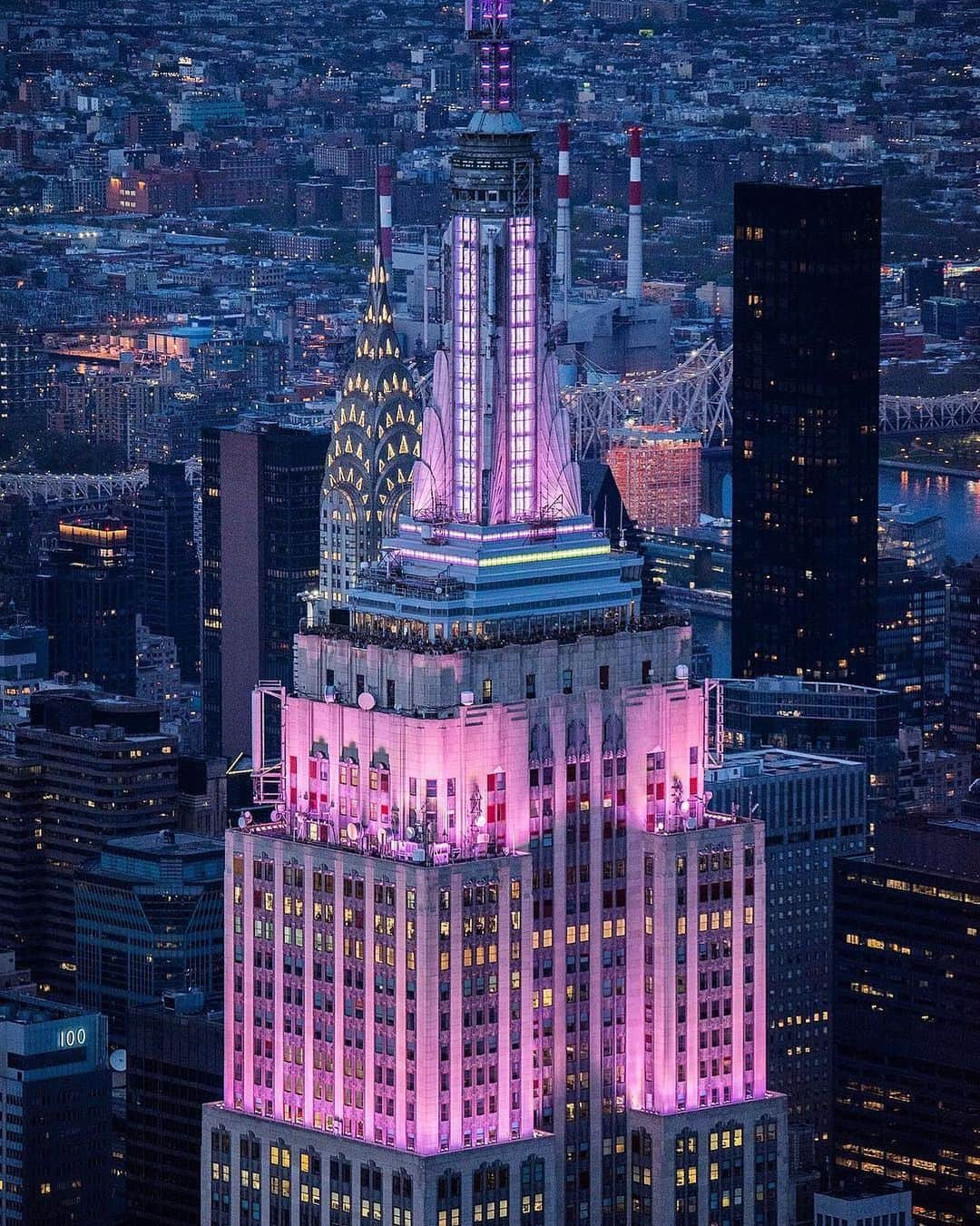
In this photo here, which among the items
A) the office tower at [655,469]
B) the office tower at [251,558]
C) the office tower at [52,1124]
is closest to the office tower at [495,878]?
the office tower at [52,1124]

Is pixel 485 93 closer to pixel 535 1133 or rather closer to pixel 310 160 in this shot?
pixel 535 1133

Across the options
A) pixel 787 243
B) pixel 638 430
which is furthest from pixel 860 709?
pixel 638 430

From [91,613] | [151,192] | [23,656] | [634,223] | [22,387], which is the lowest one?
[91,613]

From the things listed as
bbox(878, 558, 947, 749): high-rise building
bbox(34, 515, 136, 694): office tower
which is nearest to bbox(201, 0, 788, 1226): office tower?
bbox(878, 558, 947, 749): high-rise building

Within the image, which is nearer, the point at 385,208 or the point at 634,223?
the point at 385,208

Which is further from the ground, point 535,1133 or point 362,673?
point 362,673

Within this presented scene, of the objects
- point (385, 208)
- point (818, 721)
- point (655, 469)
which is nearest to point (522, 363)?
point (818, 721)

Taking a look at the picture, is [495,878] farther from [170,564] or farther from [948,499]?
[948,499]
